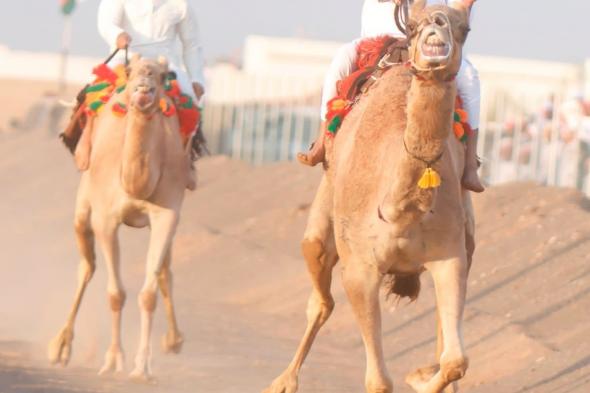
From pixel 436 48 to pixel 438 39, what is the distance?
4cm

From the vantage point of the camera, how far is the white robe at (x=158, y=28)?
48.8 feet

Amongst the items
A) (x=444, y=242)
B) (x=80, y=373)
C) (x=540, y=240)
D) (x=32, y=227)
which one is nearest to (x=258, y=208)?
(x=32, y=227)

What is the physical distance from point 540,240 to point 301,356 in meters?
6.60

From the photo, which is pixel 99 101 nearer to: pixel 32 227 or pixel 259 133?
pixel 32 227

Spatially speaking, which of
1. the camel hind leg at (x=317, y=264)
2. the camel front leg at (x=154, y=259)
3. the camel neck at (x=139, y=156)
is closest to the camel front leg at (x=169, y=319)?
the camel front leg at (x=154, y=259)

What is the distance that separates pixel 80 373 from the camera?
12.8 meters

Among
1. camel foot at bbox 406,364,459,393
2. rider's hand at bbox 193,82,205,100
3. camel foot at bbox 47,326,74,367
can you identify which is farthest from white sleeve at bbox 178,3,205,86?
camel foot at bbox 406,364,459,393

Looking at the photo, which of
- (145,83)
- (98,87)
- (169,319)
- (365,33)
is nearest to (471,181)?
(365,33)

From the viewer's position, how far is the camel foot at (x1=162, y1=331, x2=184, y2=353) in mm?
13875

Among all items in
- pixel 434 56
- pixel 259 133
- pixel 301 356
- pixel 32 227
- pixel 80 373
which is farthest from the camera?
pixel 259 133

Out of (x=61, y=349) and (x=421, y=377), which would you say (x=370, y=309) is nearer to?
(x=421, y=377)

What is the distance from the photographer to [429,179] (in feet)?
29.0

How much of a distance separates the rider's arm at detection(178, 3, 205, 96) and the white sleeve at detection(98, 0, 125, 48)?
20.6 inches

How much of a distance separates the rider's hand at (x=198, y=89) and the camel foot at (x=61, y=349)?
234 cm
